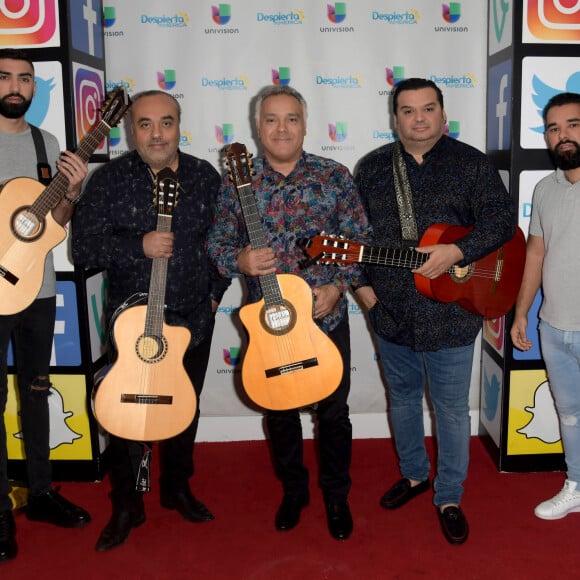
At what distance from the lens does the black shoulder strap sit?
3.02 m

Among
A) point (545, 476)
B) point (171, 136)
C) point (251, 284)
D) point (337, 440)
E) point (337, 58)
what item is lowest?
point (545, 476)

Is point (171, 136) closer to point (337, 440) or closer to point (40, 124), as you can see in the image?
point (40, 124)

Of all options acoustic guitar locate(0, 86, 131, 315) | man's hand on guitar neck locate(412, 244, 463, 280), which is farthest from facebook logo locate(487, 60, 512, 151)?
acoustic guitar locate(0, 86, 131, 315)

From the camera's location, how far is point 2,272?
2752mm

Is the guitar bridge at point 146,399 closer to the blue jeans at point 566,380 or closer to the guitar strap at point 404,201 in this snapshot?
the guitar strap at point 404,201

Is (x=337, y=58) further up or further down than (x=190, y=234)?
further up

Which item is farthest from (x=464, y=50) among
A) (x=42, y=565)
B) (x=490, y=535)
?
(x=42, y=565)

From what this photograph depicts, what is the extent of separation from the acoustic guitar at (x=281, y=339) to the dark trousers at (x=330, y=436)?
0.68 ft

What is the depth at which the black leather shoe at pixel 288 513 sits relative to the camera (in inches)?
124

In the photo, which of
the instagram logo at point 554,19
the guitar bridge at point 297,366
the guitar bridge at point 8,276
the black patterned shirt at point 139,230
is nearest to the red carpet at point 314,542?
the guitar bridge at point 297,366

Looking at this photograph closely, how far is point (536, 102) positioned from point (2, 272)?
268cm

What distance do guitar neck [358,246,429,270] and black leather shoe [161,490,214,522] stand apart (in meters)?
1.46

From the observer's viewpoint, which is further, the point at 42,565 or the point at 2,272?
the point at 42,565

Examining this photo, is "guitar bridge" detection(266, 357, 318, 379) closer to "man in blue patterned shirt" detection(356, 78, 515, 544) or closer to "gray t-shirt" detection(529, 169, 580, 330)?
"man in blue patterned shirt" detection(356, 78, 515, 544)
